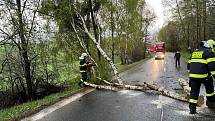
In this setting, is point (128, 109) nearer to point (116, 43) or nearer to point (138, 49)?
point (116, 43)

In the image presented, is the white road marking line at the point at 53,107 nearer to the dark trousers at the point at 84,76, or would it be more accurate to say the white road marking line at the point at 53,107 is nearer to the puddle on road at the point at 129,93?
the puddle on road at the point at 129,93

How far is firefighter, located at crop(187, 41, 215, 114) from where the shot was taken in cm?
802

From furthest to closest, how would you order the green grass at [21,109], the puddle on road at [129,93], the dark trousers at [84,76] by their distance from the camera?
the dark trousers at [84,76]
the puddle on road at [129,93]
the green grass at [21,109]

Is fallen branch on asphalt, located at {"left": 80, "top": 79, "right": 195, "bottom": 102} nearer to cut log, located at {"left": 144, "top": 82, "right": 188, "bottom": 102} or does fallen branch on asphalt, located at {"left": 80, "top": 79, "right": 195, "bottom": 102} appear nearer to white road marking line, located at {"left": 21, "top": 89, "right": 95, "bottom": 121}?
cut log, located at {"left": 144, "top": 82, "right": 188, "bottom": 102}

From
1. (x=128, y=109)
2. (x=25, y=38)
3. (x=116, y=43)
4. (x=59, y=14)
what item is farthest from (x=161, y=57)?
(x=128, y=109)

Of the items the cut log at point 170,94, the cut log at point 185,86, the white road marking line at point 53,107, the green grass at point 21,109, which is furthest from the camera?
the cut log at point 185,86

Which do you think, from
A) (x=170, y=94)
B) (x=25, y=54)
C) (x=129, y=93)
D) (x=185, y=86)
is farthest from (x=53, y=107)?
(x=185, y=86)

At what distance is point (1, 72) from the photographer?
14.5m

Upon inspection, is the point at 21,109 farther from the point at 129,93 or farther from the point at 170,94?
the point at 170,94

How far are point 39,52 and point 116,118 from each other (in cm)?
864

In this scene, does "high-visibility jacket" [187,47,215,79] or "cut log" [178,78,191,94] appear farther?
"cut log" [178,78,191,94]

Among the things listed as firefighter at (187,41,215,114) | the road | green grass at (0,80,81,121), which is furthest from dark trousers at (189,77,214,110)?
green grass at (0,80,81,121)

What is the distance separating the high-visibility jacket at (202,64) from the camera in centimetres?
795

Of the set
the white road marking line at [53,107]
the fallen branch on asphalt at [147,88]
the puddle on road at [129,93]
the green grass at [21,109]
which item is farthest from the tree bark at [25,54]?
the puddle on road at [129,93]
